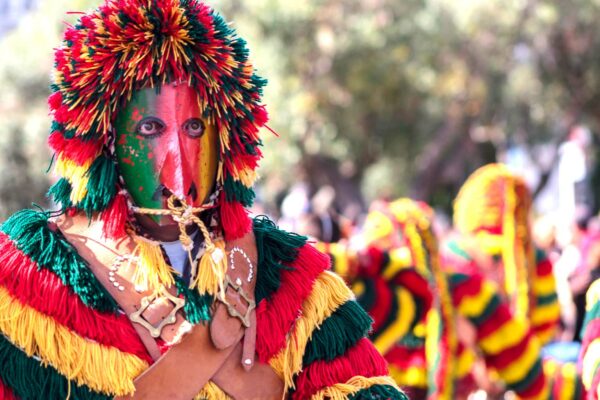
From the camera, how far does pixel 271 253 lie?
3.92 m

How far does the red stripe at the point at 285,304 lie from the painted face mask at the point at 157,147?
1.30 ft

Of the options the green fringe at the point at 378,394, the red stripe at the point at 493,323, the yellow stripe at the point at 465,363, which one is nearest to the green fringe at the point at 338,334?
the green fringe at the point at 378,394

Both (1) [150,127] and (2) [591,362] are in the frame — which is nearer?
(1) [150,127]

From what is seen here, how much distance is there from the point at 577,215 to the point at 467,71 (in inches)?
397

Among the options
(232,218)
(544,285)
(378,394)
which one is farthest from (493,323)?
(232,218)

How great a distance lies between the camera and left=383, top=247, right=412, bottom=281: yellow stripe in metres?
7.74

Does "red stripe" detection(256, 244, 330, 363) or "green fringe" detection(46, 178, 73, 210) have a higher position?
A: "green fringe" detection(46, 178, 73, 210)

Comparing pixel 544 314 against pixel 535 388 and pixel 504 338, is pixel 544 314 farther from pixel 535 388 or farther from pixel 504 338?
pixel 535 388

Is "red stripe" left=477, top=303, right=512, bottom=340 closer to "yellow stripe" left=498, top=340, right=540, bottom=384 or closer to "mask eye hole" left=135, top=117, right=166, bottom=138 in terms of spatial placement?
"yellow stripe" left=498, top=340, right=540, bottom=384

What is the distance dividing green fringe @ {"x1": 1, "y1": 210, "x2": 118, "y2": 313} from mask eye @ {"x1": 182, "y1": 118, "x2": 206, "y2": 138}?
47cm

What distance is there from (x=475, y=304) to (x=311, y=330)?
3.83 metres

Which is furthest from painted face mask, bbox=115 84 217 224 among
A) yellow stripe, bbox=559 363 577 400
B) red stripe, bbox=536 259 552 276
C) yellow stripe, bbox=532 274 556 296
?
red stripe, bbox=536 259 552 276

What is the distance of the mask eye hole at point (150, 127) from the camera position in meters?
3.68

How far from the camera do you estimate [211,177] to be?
3.78 metres
